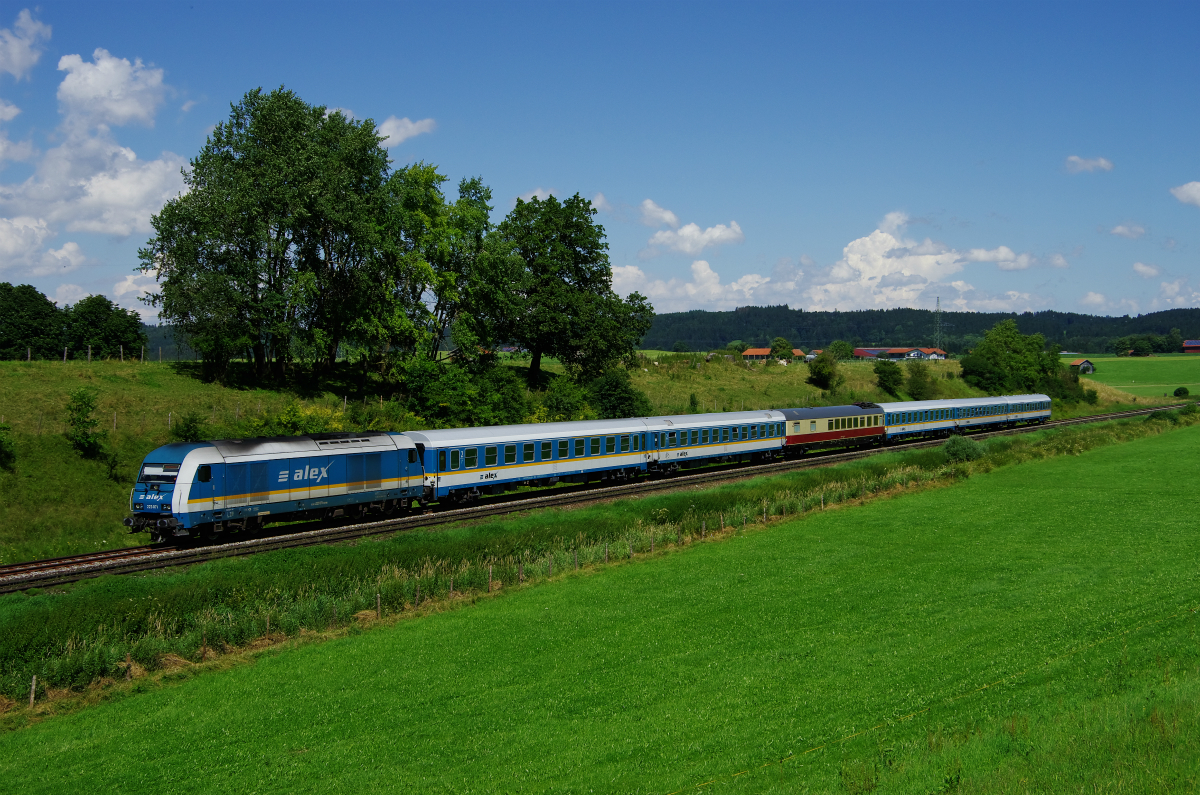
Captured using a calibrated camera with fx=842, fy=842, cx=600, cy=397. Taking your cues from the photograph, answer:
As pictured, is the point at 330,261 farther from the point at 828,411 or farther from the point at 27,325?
the point at 828,411

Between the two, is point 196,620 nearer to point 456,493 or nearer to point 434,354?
point 456,493

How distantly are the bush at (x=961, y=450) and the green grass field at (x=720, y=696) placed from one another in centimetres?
2817

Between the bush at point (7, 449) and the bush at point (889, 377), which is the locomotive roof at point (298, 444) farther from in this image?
the bush at point (889, 377)

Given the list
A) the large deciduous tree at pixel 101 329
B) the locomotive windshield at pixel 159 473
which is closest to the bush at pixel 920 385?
the large deciduous tree at pixel 101 329

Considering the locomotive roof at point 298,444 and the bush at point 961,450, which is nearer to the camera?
the locomotive roof at point 298,444

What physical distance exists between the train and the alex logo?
43mm

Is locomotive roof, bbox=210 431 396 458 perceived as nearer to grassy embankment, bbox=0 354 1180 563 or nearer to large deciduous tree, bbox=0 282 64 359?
grassy embankment, bbox=0 354 1180 563

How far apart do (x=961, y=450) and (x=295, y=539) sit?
45.6 m

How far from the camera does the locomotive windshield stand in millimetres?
29766

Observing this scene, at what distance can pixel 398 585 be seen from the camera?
87.5ft

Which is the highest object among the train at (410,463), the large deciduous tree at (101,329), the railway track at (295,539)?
the large deciduous tree at (101,329)

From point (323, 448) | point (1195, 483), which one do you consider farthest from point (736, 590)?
point (1195, 483)

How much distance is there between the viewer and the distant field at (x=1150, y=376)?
15212cm

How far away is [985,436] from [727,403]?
26.3 metres
